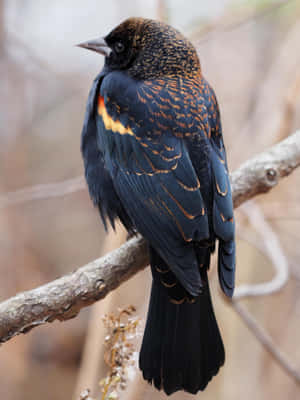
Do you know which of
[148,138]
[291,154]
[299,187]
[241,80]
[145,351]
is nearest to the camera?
[145,351]

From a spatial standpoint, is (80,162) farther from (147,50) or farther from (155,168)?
(155,168)

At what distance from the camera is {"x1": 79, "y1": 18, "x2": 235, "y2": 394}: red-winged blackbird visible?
1873 millimetres

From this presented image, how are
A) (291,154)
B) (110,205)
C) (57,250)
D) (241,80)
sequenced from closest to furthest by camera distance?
(110,205)
(291,154)
(241,80)
(57,250)

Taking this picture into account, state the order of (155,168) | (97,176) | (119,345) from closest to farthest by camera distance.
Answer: (119,345) < (155,168) < (97,176)

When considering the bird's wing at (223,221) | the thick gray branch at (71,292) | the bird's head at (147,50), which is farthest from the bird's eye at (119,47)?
the thick gray branch at (71,292)

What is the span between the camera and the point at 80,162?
5.50 m

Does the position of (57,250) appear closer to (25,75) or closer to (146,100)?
(25,75)

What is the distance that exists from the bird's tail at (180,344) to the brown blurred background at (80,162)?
1275mm

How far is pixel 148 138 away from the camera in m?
2.10

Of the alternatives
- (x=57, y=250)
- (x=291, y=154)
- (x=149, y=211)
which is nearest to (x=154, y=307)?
(x=149, y=211)

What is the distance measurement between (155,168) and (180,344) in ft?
2.37

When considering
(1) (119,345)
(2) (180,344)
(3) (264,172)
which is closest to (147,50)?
(3) (264,172)

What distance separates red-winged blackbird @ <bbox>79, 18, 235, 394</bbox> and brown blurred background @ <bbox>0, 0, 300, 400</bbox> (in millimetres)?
1278

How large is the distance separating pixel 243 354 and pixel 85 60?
312 centimetres
